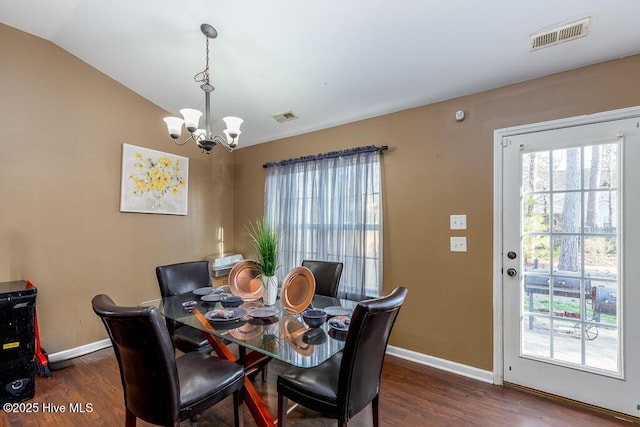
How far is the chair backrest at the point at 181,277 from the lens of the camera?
2494 millimetres

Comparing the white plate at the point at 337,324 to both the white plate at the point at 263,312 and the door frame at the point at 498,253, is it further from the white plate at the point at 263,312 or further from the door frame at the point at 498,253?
the door frame at the point at 498,253

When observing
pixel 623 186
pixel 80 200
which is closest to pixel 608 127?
pixel 623 186

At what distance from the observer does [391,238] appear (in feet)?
9.89

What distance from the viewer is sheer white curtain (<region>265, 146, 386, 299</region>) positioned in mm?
3105

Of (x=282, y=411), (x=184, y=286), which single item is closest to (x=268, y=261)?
(x=282, y=411)

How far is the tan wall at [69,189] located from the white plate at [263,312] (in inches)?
83.8

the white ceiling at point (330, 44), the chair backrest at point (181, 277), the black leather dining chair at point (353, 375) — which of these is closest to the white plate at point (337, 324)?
the black leather dining chair at point (353, 375)

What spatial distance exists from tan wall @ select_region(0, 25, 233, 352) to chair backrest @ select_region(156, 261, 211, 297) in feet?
3.29

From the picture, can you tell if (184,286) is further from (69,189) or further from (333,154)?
(333,154)

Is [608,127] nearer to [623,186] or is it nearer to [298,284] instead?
[623,186]

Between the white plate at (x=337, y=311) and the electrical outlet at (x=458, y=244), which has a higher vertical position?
the electrical outlet at (x=458, y=244)

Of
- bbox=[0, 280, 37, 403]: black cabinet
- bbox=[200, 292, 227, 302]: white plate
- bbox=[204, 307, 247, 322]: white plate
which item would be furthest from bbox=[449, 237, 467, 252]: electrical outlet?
bbox=[0, 280, 37, 403]: black cabinet

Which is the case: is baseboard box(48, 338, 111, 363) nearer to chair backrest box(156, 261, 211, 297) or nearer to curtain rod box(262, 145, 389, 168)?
chair backrest box(156, 261, 211, 297)

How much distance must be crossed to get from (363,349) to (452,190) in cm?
181
